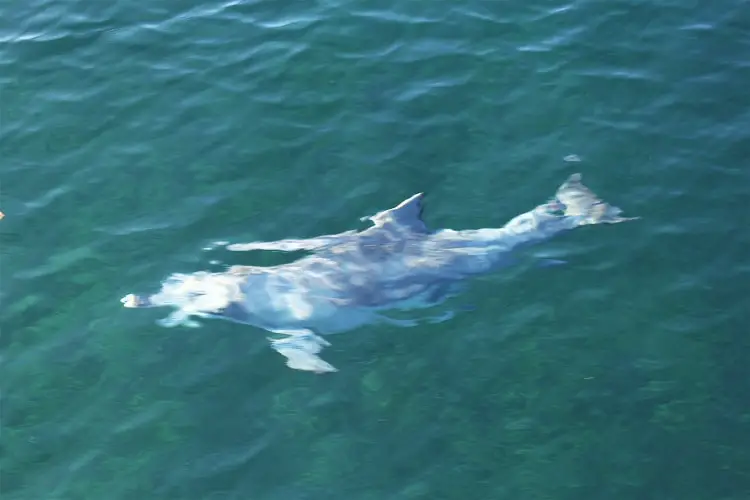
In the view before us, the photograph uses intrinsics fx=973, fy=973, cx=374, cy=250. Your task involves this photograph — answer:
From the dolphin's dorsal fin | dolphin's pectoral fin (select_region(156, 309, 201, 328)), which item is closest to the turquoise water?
dolphin's pectoral fin (select_region(156, 309, 201, 328))

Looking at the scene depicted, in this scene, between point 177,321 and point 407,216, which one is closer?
point 177,321

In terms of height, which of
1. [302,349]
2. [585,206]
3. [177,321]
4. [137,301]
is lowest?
[302,349]

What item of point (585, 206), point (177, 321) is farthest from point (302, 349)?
point (585, 206)

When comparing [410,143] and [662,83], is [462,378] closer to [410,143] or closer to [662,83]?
[410,143]

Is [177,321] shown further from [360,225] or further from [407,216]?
[407,216]

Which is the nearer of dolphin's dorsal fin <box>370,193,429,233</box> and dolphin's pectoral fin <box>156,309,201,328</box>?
dolphin's pectoral fin <box>156,309,201,328</box>

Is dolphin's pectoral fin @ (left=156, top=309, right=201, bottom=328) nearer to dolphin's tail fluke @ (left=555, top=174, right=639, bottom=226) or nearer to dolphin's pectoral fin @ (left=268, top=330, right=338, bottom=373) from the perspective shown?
dolphin's pectoral fin @ (left=268, top=330, right=338, bottom=373)

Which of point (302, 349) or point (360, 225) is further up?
point (360, 225)
